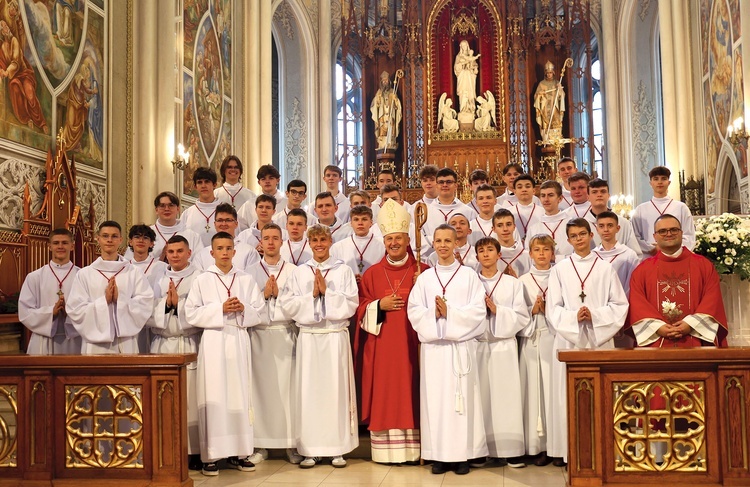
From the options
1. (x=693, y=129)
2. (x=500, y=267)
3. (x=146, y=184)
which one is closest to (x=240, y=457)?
(x=500, y=267)

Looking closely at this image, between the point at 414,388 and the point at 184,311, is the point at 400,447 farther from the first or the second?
the point at 184,311

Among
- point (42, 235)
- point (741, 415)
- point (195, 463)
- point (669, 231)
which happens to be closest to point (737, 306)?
point (669, 231)

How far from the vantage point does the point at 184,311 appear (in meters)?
6.96

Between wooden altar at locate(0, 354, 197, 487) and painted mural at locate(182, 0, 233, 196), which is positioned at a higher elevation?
painted mural at locate(182, 0, 233, 196)

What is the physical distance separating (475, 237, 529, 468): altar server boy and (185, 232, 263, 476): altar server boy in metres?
1.90

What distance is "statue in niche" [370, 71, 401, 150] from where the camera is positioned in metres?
18.6

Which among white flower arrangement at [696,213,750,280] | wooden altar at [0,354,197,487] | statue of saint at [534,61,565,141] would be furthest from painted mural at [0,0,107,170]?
statue of saint at [534,61,565,141]

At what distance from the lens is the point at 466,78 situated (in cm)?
1850

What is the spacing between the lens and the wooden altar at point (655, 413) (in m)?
5.31

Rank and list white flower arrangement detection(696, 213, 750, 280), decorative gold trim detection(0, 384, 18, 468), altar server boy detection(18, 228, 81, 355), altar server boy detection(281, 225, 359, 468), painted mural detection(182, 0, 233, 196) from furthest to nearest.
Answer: painted mural detection(182, 0, 233, 196)
altar server boy detection(18, 228, 81, 355)
white flower arrangement detection(696, 213, 750, 280)
altar server boy detection(281, 225, 359, 468)
decorative gold trim detection(0, 384, 18, 468)

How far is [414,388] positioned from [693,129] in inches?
411

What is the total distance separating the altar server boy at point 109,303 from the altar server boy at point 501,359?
2796mm

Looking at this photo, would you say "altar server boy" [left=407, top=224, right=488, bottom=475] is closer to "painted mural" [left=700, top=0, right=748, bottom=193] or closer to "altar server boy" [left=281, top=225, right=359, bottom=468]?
"altar server boy" [left=281, top=225, right=359, bottom=468]

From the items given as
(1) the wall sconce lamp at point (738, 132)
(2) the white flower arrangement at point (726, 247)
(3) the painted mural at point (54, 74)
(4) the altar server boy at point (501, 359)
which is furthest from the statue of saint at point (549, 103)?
(4) the altar server boy at point (501, 359)
